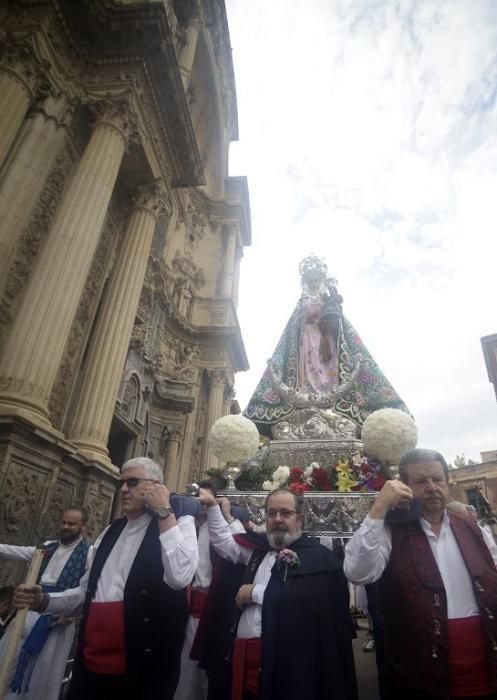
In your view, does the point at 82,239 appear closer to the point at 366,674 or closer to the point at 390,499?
the point at 390,499

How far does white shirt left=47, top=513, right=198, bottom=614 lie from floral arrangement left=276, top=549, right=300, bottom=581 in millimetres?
537

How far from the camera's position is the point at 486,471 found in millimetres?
26734

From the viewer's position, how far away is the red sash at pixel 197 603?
3.27 m

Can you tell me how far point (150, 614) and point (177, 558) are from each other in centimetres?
40

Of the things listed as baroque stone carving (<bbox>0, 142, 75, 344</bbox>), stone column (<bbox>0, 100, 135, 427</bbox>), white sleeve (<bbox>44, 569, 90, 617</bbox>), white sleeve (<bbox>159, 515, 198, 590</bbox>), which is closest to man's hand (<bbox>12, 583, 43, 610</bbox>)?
white sleeve (<bbox>44, 569, 90, 617</bbox>)

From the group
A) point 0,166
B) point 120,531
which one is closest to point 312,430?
point 120,531

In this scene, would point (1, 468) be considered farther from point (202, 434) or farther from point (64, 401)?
point (202, 434)

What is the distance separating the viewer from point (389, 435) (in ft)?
14.1

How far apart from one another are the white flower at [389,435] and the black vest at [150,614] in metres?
2.77

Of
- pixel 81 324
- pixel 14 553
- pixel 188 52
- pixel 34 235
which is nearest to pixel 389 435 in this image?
pixel 14 553

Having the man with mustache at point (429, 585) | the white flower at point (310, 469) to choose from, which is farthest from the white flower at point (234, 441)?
the man with mustache at point (429, 585)

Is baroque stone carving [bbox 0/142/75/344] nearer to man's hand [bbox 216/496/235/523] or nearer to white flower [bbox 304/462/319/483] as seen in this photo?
man's hand [bbox 216/496/235/523]

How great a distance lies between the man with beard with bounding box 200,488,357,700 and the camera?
6.56 feet

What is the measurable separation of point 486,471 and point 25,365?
3010cm
